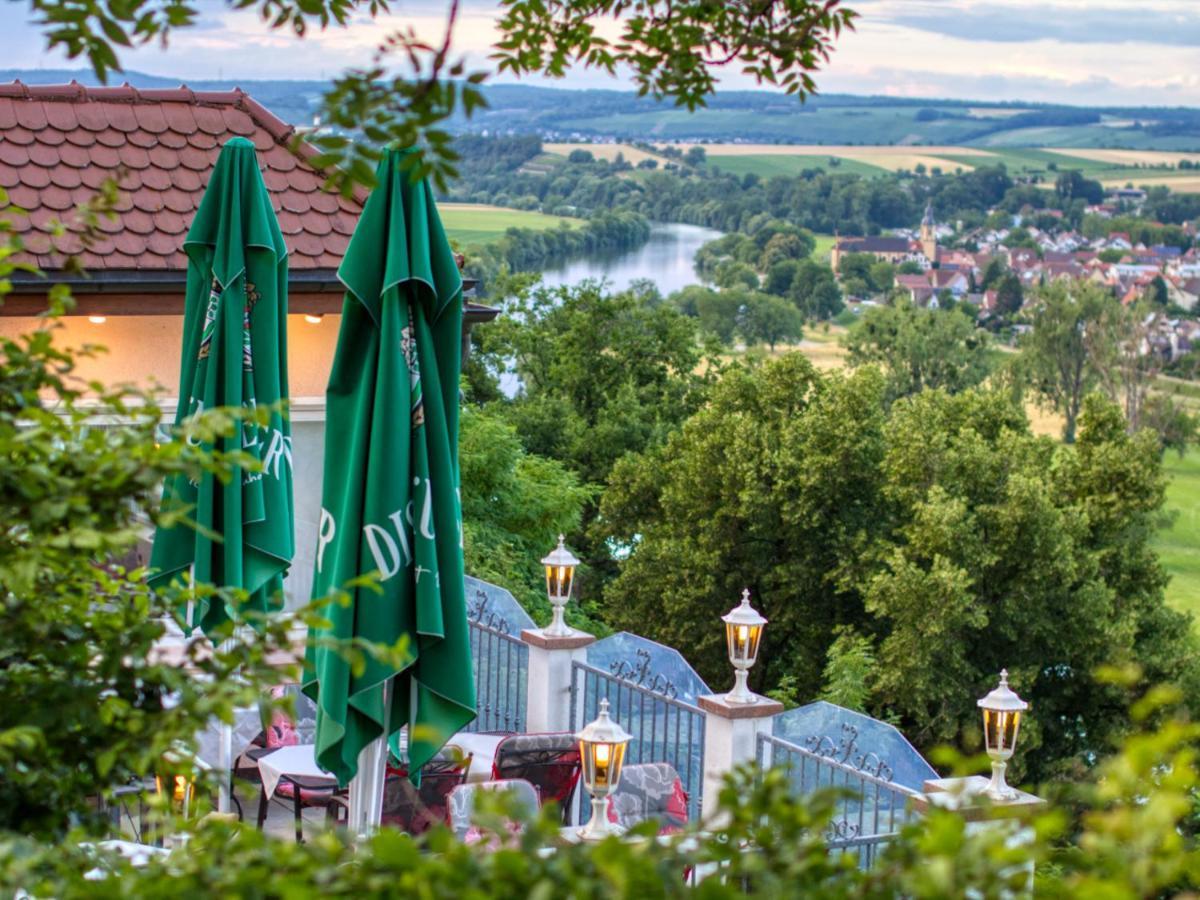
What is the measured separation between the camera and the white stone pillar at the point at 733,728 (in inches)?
287

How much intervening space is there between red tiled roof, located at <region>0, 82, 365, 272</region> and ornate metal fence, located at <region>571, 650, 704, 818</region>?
3773 millimetres

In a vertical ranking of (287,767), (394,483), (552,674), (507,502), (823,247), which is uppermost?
(394,483)

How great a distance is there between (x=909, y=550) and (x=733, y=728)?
82.1 feet

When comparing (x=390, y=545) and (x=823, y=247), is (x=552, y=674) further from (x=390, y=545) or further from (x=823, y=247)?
(x=823, y=247)

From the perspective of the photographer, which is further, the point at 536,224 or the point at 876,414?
the point at 536,224

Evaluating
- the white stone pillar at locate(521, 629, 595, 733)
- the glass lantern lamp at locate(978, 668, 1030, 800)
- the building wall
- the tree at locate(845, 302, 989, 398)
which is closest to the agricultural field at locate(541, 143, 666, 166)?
the tree at locate(845, 302, 989, 398)

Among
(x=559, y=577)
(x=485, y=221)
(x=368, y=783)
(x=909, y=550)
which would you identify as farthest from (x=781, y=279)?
(x=368, y=783)

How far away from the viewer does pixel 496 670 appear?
916 cm

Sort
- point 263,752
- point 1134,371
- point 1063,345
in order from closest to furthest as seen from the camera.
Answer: point 263,752 → point 1134,371 → point 1063,345

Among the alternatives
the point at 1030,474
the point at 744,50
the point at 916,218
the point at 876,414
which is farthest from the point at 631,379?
the point at 916,218

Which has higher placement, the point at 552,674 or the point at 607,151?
the point at 607,151

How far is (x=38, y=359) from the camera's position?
2.78 metres

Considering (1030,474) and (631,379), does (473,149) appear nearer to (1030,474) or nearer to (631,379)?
(631,379)

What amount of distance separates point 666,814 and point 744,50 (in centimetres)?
437
